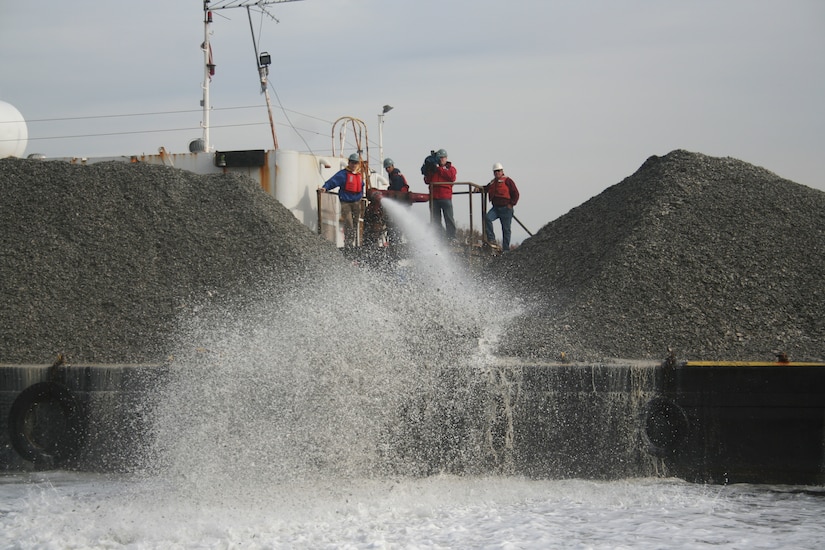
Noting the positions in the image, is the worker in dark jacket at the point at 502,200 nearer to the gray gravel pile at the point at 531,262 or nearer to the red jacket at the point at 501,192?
the red jacket at the point at 501,192

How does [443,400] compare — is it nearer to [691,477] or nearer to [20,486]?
[691,477]

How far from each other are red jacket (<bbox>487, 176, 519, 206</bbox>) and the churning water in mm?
4099

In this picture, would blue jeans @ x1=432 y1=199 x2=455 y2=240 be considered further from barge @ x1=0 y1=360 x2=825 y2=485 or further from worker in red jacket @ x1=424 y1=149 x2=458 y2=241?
barge @ x1=0 y1=360 x2=825 y2=485

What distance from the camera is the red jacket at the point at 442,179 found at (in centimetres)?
1310

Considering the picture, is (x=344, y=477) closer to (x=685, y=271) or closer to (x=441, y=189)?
(x=685, y=271)

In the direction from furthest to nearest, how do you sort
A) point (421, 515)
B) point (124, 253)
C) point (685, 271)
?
point (124, 253) → point (685, 271) → point (421, 515)

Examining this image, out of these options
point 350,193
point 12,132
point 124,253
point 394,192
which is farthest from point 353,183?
point 12,132

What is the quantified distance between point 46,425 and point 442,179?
6.21 m

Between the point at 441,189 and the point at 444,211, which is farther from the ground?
the point at 441,189

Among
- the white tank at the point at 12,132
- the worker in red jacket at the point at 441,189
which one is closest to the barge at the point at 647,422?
the worker in red jacket at the point at 441,189

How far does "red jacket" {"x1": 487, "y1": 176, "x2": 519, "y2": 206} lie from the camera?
13.2m

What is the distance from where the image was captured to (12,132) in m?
14.5

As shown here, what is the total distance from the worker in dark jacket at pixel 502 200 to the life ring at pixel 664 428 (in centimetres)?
531

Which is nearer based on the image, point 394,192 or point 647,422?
point 647,422
